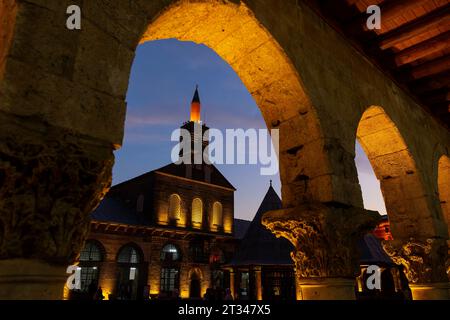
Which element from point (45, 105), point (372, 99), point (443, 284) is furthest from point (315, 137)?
point (443, 284)

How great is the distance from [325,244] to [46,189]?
7.68ft

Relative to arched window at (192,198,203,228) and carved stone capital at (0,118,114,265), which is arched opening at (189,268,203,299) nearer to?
arched window at (192,198,203,228)

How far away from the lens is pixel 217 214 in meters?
24.1

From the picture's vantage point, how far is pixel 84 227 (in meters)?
→ 1.61

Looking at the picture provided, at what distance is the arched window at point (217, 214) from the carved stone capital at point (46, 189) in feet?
73.7

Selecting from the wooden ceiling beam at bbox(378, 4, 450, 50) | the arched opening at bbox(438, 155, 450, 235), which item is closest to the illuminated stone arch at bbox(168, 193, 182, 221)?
the arched opening at bbox(438, 155, 450, 235)

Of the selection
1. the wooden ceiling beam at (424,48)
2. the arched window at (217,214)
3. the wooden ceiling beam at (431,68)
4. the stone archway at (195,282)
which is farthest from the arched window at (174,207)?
the wooden ceiling beam at (424,48)

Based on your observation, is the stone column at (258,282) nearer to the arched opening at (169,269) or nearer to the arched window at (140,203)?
the arched opening at (169,269)

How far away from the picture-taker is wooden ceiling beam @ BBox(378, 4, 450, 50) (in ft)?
13.1

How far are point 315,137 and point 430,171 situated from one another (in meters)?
3.32

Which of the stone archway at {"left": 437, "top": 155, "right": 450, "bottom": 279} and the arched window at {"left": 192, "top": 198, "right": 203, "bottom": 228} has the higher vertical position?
the arched window at {"left": 192, "top": 198, "right": 203, "bottom": 228}

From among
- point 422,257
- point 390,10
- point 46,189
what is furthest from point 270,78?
point 422,257

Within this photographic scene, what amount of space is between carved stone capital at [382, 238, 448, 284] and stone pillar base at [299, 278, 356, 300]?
2.23m

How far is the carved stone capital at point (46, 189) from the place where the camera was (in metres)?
1.36
